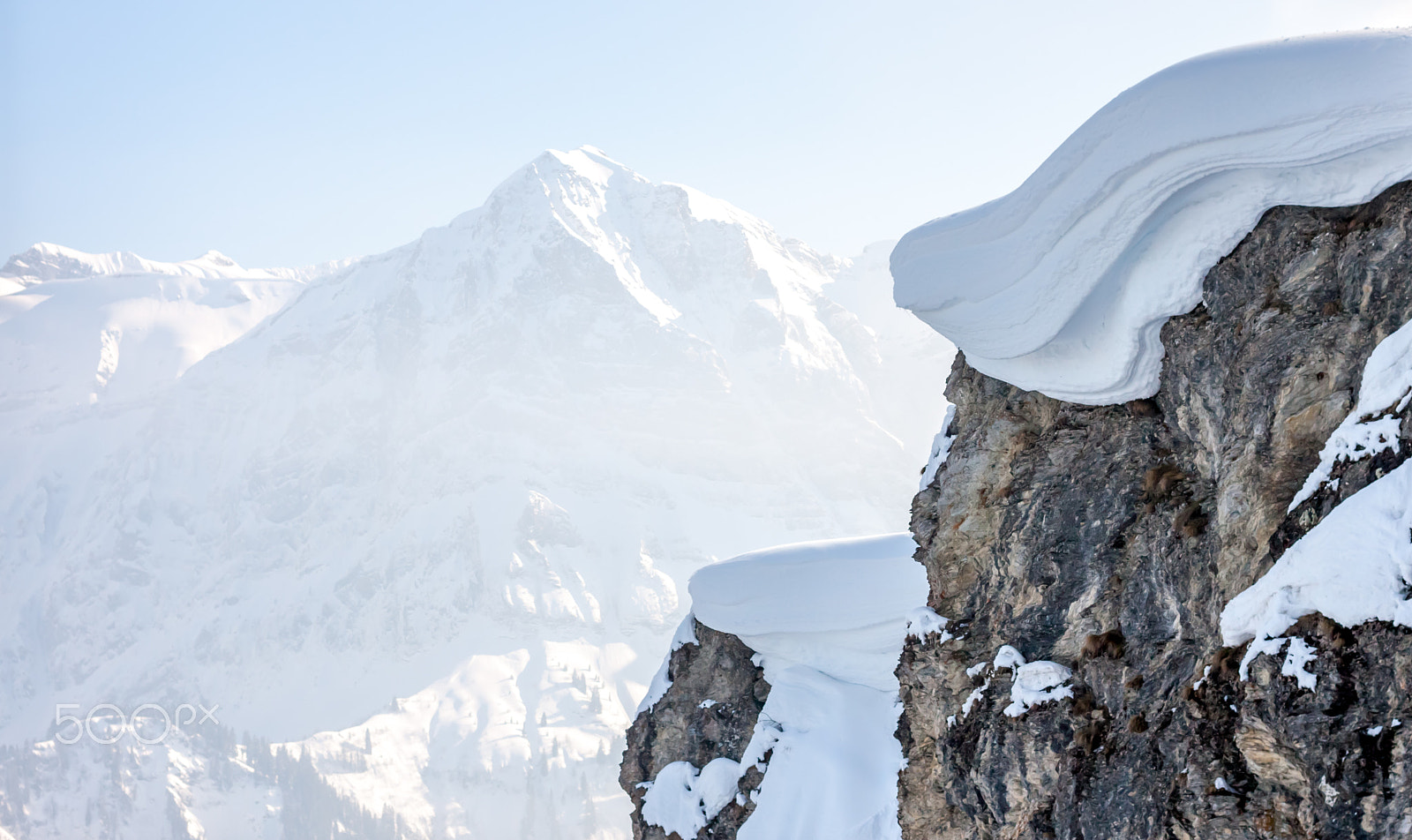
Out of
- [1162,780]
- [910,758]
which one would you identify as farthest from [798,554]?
[1162,780]

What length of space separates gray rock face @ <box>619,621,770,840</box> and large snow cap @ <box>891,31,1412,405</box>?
14.1 m

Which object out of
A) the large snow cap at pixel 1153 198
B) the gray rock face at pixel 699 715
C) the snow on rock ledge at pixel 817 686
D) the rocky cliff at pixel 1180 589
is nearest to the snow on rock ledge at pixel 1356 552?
the rocky cliff at pixel 1180 589

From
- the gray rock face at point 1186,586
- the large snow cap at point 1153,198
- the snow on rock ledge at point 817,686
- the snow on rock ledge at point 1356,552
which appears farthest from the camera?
the snow on rock ledge at point 817,686

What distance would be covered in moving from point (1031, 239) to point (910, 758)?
793cm

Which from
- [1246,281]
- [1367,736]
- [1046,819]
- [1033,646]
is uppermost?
[1246,281]

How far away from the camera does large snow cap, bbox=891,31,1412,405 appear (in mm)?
9156

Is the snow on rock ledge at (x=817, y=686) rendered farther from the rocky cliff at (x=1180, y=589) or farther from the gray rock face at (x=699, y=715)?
the rocky cliff at (x=1180, y=589)

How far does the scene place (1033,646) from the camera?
12.6 meters

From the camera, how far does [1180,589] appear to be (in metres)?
10.4

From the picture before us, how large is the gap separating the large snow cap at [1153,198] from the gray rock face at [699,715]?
1411 cm

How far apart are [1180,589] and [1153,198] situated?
3907mm

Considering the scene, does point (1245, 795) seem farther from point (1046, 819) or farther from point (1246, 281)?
point (1246, 281)

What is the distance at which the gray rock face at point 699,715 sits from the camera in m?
24.9

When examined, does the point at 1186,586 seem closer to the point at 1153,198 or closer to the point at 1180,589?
the point at 1180,589
